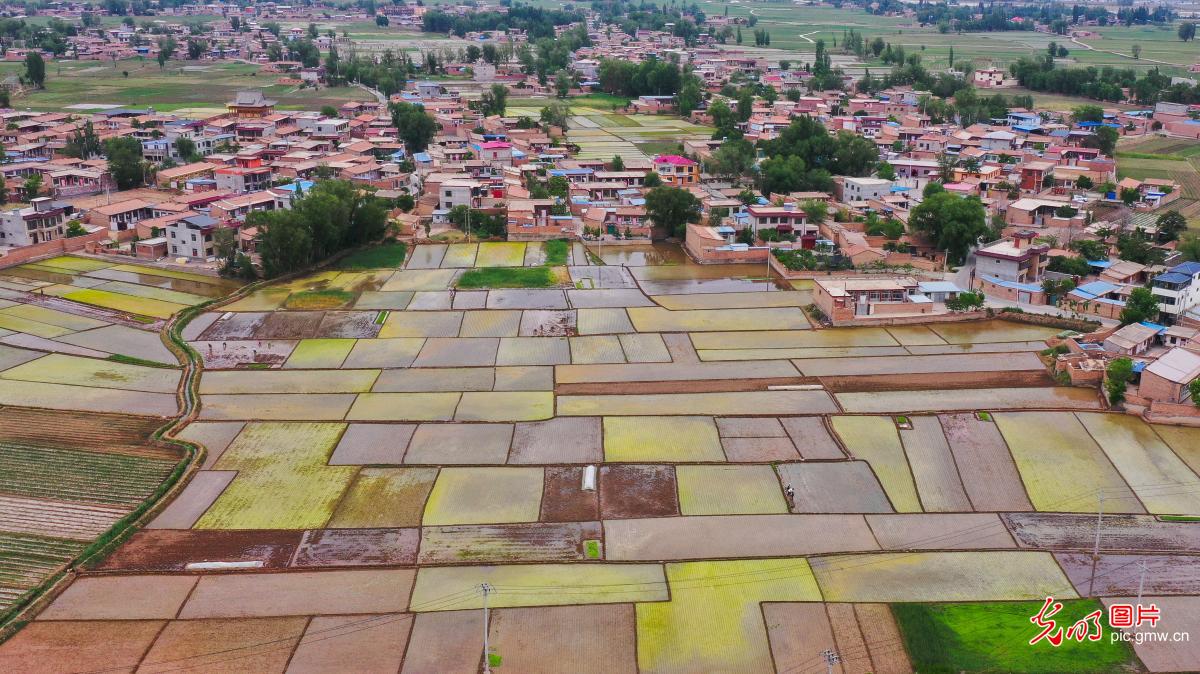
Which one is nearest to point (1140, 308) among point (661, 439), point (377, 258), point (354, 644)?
point (661, 439)

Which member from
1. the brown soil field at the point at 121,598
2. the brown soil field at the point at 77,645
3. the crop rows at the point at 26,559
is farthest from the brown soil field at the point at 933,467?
the crop rows at the point at 26,559

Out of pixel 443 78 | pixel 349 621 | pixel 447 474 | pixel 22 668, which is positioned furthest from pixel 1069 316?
pixel 443 78

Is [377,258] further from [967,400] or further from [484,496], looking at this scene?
[967,400]

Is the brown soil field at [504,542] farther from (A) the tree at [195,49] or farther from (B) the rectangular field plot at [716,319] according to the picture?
(A) the tree at [195,49]

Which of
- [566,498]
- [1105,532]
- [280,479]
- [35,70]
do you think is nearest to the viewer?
[1105,532]

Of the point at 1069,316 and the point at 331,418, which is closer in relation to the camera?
the point at 331,418

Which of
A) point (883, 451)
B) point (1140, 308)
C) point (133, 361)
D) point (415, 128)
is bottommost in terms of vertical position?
point (883, 451)

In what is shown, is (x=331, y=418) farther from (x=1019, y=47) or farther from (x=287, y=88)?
(x=1019, y=47)
